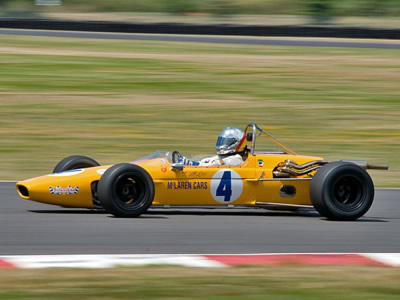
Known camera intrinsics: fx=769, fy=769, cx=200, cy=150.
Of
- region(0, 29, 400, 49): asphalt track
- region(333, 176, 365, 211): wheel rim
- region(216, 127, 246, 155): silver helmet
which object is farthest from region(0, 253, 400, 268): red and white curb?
region(0, 29, 400, 49): asphalt track

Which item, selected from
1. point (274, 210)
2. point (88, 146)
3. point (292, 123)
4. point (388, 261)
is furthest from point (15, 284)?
point (292, 123)

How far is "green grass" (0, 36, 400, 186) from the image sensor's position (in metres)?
13.8

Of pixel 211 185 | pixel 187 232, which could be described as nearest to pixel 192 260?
pixel 187 232

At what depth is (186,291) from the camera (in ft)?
16.1

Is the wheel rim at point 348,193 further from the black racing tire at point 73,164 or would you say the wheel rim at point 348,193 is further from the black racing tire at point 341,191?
the black racing tire at point 73,164

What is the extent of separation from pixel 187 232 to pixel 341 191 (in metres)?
1.87

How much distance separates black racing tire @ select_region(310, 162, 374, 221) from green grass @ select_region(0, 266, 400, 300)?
6.96 ft

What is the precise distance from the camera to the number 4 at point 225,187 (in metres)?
7.85

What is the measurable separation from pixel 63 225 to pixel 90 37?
2446 centimetres

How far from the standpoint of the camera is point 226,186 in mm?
7871

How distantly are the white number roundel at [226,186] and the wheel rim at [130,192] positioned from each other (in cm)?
75

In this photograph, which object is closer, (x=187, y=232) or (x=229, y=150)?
(x=187, y=232)

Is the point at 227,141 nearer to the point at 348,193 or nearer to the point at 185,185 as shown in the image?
the point at 185,185

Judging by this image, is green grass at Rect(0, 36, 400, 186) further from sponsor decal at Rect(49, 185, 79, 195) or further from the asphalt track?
sponsor decal at Rect(49, 185, 79, 195)
